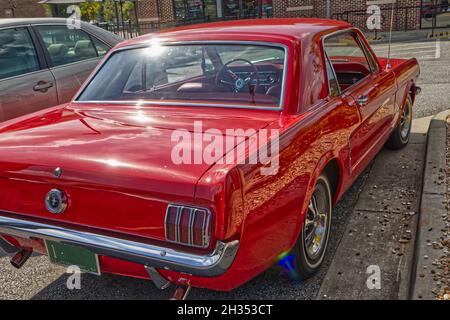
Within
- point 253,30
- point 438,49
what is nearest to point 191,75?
point 253,30

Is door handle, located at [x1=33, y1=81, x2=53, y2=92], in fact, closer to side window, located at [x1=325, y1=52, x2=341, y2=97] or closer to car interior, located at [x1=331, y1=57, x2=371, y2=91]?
car interior, located at [x1=331, y1=57, x2=371, y2=91]

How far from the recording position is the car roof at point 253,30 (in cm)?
334

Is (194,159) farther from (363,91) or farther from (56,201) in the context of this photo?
(363,91)

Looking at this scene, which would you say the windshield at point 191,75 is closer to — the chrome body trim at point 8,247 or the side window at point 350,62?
the side window at point 350,62

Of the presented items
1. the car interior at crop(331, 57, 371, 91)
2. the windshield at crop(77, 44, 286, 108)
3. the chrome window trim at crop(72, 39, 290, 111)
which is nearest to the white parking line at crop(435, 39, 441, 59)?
the car interior at crop(331, 57, 371, 91)

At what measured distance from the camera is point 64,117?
3.24 meters

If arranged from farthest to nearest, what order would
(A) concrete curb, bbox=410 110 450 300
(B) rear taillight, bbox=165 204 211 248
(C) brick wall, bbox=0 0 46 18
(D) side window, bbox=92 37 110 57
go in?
(C) brick wall, bbox=0 0 46 18, (D) side window, bbox=92 37 110 57, (A) concrete curb, bbox=410 110 450 300, (B) rear taillight, bbox=165 204 211 248

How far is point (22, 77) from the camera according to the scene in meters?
4.96

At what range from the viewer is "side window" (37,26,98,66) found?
5.36 metres

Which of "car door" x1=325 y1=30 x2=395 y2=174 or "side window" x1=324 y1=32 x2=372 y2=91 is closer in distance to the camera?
"car door" x1=325 y1=30 x2=395 y2=174

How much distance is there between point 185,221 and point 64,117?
1492 mm

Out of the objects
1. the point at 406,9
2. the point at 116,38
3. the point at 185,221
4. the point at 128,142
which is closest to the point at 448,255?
the point at 185,221

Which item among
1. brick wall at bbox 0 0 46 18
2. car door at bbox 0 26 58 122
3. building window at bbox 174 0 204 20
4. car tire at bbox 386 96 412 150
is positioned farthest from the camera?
brick wall at bbox 0 0 46 18
